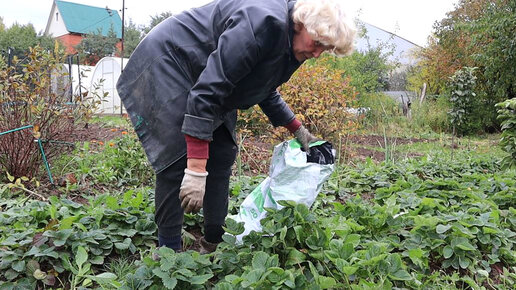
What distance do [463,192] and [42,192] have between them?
330 cm

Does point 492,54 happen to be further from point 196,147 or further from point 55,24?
point 55,24

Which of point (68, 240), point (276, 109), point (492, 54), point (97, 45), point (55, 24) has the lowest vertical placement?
point (68, 240)

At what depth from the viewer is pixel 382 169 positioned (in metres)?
4.08

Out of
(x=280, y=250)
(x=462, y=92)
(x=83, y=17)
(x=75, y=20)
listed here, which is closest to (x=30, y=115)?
(x=280, y=250)

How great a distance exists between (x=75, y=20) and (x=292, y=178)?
158 ft

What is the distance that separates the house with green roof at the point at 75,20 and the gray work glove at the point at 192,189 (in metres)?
43.8

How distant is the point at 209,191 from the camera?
6.97 feet

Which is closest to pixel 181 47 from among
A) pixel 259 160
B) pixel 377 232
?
pixel 377 232

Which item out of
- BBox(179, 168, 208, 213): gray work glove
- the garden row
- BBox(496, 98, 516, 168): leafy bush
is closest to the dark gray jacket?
BBox(179, 168, 208, 213): gray work glove

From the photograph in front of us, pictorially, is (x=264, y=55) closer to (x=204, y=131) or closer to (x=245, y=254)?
(x=204, y=131)

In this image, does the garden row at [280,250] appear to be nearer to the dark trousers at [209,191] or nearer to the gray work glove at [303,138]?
the dark trousers at [209,191]

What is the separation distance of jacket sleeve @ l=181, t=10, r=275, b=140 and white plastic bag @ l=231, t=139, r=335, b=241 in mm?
611

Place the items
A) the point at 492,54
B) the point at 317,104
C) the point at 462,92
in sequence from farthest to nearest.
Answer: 1. the point at 492,54
2. the point at 462,92
3. the point at 317,104

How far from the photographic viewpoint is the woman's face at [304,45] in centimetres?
167
